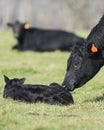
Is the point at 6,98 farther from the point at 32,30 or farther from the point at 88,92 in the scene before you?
the point at 32,30

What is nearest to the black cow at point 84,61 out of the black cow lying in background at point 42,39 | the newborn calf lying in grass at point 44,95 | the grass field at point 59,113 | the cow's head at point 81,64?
the cow's head at point 81,64

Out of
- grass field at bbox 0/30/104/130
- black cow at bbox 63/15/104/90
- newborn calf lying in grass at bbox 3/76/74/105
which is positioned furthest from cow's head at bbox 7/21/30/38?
newborn calf lying in grass at bbox 3/76/74/105

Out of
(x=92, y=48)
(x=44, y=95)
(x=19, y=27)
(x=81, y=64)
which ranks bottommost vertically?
(x=19, y=27)

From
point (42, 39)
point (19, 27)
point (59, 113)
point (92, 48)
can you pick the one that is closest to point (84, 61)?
point (92, 48)

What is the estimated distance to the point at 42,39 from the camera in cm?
2505

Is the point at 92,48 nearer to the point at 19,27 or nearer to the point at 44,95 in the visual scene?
the point at 44,95

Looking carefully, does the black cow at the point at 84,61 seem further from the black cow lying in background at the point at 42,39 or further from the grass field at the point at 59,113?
the black cow lying in background at the point at 42,39

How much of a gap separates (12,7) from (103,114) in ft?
120

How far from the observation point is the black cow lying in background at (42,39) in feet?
79.0

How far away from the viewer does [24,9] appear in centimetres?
4416

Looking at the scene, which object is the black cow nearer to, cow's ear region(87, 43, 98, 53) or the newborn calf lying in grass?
cow's ear region(87, 43, 98, 53)

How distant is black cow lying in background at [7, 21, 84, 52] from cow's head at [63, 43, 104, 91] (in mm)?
12446

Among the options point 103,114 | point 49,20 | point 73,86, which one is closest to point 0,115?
point 103,114

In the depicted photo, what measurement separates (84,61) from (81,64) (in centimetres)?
8
